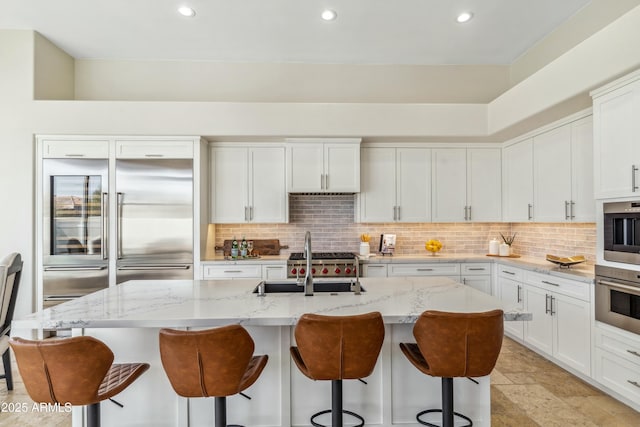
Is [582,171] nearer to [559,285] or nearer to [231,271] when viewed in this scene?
[559,285]

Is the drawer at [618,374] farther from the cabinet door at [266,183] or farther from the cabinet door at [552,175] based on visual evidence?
the cabinet door at [266,183]

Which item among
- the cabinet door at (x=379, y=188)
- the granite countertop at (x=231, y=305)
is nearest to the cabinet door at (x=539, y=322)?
the granite countertop at (x=231, y=305)

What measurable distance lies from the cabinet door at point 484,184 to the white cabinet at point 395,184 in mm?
566

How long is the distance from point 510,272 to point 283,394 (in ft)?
10.2

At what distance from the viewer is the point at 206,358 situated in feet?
5.43

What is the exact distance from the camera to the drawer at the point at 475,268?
439cm

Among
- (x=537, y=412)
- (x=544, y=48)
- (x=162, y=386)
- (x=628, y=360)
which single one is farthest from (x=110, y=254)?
(x=544, y=48)

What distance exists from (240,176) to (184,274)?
4.50ft

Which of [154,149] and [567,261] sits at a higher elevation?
[154,149]

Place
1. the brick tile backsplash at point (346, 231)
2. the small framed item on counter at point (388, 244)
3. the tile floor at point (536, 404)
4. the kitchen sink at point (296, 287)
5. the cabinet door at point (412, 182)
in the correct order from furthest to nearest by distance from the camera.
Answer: the brick tile backsplash at point (346, 231), the small framed item on counter at point (388, 244), the cabinet door at point (412, 182), the kitchen sink at point (296, 287), the tile floor at point (536, 404)

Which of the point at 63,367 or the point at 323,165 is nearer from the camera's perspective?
the point at 63,367

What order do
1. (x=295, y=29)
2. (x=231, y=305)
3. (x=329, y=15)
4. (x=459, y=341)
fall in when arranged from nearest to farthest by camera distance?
(x=459, y=341) → (x=231, y=305) → (x=329, y=15) → (x=295, y=29)

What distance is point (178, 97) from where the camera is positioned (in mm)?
4750

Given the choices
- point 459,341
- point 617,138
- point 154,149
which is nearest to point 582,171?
point 617,138
